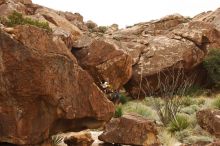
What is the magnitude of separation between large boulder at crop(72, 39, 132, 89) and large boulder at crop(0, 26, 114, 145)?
11040 mm

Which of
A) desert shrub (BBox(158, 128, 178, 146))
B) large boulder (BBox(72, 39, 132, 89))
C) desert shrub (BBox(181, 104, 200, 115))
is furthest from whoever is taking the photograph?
large boulder (BBox(72, 39, 132, 89))

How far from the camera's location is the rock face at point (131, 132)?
10.4 metres

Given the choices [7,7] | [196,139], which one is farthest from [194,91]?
[196,139]

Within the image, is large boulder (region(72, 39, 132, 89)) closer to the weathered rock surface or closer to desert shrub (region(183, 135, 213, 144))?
desert shrub (region(183, 135, 213, 144))

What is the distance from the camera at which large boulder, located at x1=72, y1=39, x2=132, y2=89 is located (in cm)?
2012

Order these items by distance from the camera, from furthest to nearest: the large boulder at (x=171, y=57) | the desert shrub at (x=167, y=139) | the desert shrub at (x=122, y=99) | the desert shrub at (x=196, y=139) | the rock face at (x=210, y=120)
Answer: the large boulder at (x=171, y=57), the desert shrub at (x=122, y=99), the rock face at (x=210, y=120), the desert shrub at (x=196, y=139), the desert shrub at (x=167, y=139)

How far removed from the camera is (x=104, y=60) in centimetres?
2019

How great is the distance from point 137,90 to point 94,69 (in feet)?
10.1

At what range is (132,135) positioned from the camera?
10.5 meters

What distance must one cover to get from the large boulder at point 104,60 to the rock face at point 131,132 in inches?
371

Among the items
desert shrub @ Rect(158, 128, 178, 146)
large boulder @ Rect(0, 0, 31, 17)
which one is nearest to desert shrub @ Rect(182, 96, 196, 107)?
desert shrub @ Rect(158, 128, 178, 146)

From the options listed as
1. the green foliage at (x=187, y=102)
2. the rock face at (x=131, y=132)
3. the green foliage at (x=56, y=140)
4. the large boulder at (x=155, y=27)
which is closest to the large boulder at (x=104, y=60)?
the green foliage at (x=187, y=102)

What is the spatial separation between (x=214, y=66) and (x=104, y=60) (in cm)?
635

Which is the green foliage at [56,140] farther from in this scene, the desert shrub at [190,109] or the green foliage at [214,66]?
the green foliage at [214,66]
